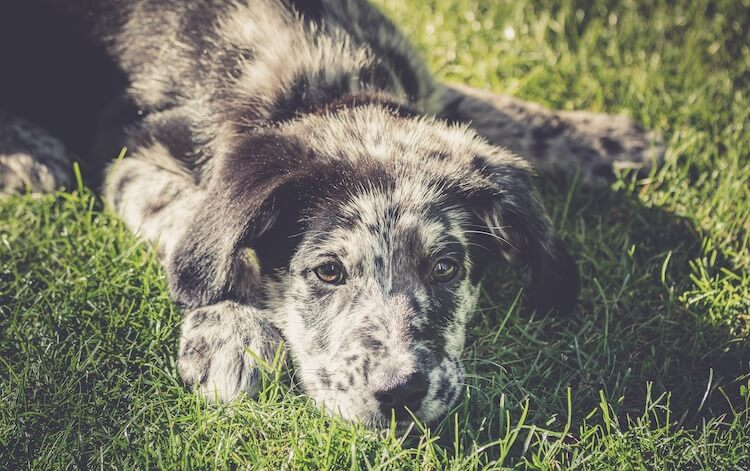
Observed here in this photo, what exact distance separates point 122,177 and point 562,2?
2.85 meters

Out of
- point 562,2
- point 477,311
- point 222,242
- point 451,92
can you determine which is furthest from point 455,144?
point 562,2

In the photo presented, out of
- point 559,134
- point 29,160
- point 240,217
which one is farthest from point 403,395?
point 29,160

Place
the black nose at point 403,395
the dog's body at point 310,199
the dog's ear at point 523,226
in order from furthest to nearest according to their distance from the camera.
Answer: the dog's ear at point 523,226, the dog's body at point 310,199, the black nose at point 403,395

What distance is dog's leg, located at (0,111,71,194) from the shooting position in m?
3.57

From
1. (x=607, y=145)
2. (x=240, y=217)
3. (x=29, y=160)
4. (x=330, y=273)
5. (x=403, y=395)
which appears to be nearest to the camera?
(x=403, y=395)

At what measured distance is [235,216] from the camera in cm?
259

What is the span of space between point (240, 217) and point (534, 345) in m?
1.20

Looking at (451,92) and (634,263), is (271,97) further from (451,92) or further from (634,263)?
(634,263)

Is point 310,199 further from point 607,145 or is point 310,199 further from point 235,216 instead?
point 607,145

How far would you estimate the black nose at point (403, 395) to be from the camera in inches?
90.7

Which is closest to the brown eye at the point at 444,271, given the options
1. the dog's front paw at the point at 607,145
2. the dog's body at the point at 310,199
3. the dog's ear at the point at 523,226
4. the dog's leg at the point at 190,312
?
the dog's body at the point at 310,199

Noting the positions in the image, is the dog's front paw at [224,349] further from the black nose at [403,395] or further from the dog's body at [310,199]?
the black nose at [403,395]

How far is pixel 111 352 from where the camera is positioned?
2779 millimetres

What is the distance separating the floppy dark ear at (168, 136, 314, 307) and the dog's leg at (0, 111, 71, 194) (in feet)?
3.77
